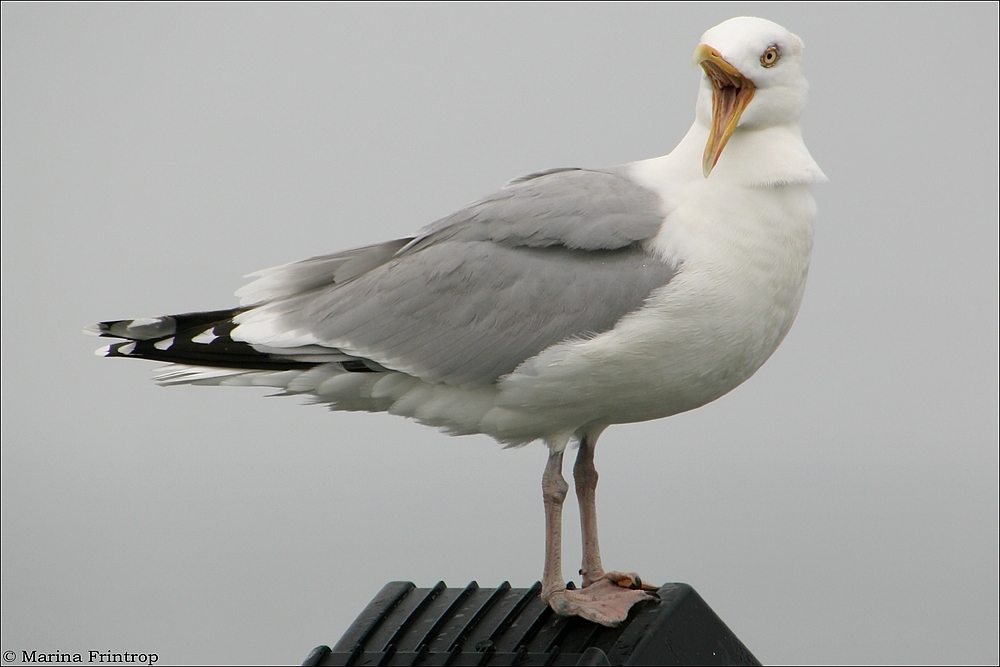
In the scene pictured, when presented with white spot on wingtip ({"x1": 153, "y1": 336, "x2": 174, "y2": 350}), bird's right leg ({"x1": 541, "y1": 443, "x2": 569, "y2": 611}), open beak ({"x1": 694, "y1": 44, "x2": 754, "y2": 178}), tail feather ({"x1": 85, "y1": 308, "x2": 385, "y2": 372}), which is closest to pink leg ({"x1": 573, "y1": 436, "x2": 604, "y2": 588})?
bird's right leg ({"x1": 541, "y1": 443, "x2": 569, "y2": 611})

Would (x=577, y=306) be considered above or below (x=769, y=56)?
below

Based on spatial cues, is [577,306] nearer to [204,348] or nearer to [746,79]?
[746,79]

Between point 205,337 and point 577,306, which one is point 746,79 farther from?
point 205,337

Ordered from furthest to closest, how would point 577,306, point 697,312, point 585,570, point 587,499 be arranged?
point 587,499 → point 585,570 → point 577,306 → point 697,312

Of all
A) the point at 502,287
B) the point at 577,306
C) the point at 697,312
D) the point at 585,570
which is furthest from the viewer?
the point at 585,570

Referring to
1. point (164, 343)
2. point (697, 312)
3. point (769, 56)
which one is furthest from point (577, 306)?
point (164, 343)

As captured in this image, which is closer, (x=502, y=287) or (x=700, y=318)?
(x=700, y=318)

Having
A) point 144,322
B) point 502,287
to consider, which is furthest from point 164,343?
point 502,287

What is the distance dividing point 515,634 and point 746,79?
1.77 meters

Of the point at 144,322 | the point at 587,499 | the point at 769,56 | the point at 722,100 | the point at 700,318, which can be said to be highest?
the point at 769,56

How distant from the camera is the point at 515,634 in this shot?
401cm

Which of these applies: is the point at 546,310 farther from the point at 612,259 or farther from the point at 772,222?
the point at 772,222

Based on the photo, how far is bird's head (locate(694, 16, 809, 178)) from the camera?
375cm

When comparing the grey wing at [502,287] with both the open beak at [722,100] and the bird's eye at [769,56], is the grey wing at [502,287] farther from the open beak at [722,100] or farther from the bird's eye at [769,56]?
the bird's eye at [769,56]
